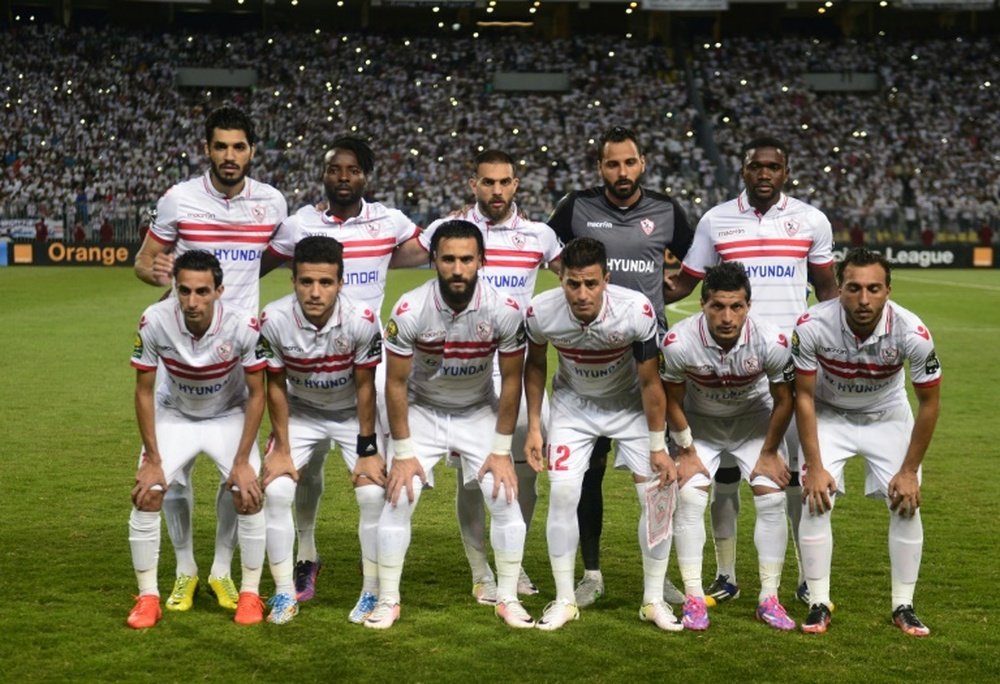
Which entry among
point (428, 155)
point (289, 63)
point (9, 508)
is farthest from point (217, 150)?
point (289, 63)

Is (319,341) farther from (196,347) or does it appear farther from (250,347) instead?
(196,347)

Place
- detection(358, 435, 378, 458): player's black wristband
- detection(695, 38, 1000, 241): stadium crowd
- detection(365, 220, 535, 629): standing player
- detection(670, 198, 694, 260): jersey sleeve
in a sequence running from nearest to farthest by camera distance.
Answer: detection(365, 220, 535, 629): standing player < detection(358, 435, 378, 458): player's black wristband < detection(670, 198, 694, 260): jersey sleeve < detection(695, 38, 1000, 241): stadium crowd

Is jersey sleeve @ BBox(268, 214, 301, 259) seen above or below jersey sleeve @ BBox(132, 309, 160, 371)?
above

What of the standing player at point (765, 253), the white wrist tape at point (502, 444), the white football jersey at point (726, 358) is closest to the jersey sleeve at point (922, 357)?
the white football jersey at point (726, 358)

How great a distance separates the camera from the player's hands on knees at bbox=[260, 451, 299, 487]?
6355 mm

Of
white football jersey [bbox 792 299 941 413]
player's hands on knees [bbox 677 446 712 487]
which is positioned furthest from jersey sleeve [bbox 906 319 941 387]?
player's hands on knees [bbox 677 446 712 487]

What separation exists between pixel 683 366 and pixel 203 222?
276 centimetres

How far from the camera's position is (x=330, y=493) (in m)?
9.44

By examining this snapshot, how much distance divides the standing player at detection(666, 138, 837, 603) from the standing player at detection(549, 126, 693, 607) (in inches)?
9.3

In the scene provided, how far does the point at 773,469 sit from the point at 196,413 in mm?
2969

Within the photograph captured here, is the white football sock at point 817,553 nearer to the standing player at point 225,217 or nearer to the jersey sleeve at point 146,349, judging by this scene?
the standing player at point 225,217

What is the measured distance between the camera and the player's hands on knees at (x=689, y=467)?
6.52m

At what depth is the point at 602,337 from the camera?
6.40 m

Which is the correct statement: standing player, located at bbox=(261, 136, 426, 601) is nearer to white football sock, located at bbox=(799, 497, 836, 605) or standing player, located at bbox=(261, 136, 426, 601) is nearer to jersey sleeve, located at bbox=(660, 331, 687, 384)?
jersey sleeve, located at bbox=(660, 331, 687, 384)
